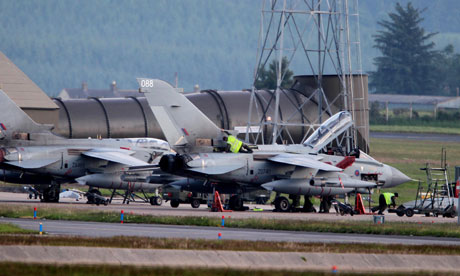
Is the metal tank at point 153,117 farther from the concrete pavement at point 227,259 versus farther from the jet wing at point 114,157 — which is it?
the concrete pavement at point 227,259

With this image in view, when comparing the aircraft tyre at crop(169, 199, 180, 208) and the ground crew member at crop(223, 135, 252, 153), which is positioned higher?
the ground crew member at crop(223, 135, 252, 153)

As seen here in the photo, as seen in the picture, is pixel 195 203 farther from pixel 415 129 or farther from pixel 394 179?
pixel 415 129

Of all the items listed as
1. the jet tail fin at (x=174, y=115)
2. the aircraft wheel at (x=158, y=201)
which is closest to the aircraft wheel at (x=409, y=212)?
the jet tail fin at (x=174, y=115)

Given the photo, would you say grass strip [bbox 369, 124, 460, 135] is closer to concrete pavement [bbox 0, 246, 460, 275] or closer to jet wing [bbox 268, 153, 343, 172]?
jet wing [bbox 268, 153, 343, 172]

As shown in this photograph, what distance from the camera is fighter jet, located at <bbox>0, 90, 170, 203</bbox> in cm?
4228

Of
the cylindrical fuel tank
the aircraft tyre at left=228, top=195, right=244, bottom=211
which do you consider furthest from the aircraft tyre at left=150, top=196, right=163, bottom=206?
the cylindrical fuel tank

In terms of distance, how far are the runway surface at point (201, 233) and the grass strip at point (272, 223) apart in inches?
39.1

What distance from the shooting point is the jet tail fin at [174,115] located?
38.6 metres

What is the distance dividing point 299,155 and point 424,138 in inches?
2397

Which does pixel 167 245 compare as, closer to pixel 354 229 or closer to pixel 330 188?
pixel 354 229

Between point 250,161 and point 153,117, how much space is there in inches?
681

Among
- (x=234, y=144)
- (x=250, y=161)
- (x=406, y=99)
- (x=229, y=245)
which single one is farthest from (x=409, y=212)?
(x=406, y=99)

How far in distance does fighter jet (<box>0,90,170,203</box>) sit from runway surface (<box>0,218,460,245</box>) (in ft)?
38.9

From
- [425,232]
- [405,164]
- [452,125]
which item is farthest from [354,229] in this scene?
[452,125]
